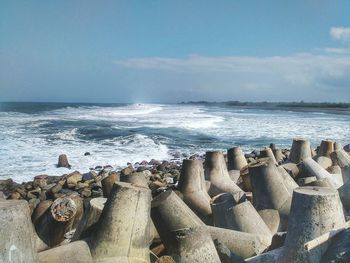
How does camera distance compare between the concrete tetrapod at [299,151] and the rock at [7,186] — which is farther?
the rock at [7,186]

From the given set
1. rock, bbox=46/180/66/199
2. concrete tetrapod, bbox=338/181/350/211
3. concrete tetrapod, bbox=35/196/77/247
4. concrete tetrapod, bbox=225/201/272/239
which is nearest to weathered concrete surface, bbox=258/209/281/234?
concrete tetrapod, bbox=225/201/272/239

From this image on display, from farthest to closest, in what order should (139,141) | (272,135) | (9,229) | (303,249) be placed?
(272,135), (139,141), (303,249), (9,229)

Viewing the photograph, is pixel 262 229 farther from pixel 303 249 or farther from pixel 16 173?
pixel 16 173

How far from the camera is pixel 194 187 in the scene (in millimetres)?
6234

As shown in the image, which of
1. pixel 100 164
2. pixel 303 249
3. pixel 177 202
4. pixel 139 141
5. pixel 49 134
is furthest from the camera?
pixel 49 134

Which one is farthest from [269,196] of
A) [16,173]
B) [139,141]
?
[139,141]

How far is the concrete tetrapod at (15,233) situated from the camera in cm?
311

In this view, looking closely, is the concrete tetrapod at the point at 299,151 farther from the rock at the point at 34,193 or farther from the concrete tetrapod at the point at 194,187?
the rock at the point at 34,193

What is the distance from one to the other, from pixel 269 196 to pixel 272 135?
20287 millimetres

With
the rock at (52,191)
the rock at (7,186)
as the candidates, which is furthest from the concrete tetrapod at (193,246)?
the rock at (7,186)

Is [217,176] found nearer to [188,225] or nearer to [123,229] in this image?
[188,225]

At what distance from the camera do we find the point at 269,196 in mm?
5625

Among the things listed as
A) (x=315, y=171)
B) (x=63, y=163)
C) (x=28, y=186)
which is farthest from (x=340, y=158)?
(x=63, y=163)

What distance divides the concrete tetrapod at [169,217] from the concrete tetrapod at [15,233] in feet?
4.42
